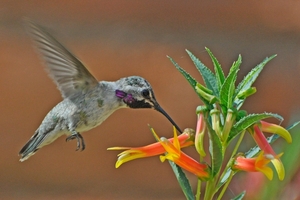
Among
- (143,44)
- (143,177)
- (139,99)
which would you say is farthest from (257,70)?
(143,177)

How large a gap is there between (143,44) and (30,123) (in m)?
0.35

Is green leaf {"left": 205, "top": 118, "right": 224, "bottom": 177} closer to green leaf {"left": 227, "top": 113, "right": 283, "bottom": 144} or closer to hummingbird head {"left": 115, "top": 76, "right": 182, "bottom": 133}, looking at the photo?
green leaf {"left": 227, "top": 113, "right": 283, "bottom": 144}

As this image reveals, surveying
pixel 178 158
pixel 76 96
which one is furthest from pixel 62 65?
pixel 178 158

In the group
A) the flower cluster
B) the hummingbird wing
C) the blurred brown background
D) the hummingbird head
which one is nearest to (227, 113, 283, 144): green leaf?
the flower cluster

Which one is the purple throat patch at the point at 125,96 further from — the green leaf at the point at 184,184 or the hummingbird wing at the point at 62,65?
the green leaf at the point at 184,184

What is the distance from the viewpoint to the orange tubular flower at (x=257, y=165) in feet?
1.76

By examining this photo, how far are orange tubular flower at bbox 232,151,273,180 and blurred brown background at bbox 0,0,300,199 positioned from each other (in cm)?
63

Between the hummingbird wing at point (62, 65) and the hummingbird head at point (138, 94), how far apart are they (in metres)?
0.06

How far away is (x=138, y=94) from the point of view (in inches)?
30.4

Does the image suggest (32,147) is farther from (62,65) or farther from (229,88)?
(229,88)

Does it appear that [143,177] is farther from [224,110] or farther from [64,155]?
[224,110]

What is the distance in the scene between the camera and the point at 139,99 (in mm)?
776

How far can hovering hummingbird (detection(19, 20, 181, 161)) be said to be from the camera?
2.53 feet

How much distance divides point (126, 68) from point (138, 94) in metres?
0.40
